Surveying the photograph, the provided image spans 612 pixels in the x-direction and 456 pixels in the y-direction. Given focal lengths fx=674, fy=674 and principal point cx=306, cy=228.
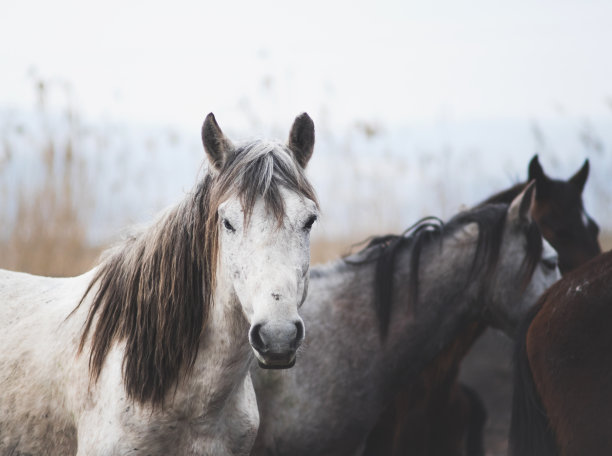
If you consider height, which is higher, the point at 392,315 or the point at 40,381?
the point at 40,381

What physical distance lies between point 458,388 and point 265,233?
2.53 metres

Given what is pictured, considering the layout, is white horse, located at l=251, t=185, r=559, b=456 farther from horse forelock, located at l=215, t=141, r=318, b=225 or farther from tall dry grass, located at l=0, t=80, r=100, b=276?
tall dry grass, located at l=0, t=80, r=100, b=276

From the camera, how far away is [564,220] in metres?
3.98

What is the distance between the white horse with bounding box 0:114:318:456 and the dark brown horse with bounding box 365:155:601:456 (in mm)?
1495

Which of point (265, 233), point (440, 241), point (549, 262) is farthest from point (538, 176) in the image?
point (265, 233)

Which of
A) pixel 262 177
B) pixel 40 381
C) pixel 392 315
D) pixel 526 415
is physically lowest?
pixel 526 415

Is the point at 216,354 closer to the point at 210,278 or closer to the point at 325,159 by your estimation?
the point at 210,278

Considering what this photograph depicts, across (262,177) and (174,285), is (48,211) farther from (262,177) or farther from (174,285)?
(262,177)

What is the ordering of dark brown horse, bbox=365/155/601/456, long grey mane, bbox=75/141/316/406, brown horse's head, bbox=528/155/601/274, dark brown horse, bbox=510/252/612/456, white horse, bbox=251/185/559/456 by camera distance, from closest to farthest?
long grey mane, bbox=75/141/316/406
dark brown horse, bbox=510/252/612/456
white horse, bbox=251/185/559/456
dark brown horse, bbox=365/155/601/456
brown horse's head, bbox=528/155/601/274

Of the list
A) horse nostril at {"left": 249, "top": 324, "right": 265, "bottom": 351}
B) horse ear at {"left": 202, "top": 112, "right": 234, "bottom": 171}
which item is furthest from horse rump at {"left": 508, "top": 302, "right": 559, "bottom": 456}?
horse ear at {"left": 202, "top": 112, "right": 234, "bottom": 171}

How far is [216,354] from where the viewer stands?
2146mm

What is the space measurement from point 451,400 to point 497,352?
6.06ft

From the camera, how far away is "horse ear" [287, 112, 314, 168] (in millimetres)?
2234

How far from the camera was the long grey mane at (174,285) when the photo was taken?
2.10 metres
